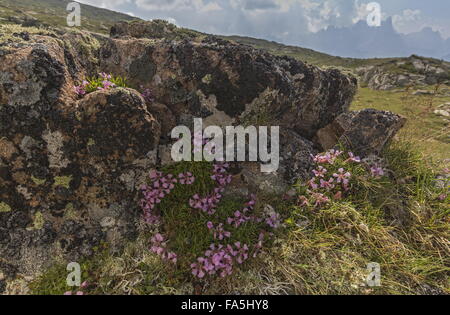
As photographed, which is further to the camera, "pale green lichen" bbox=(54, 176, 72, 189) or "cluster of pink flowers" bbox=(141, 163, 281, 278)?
"pale green lichen" bbox=(54, 176, 72, 189)

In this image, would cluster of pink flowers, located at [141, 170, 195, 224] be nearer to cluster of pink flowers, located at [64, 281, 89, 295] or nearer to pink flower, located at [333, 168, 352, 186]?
cluster of pink flowers, located at [64, 281, 89, 295]

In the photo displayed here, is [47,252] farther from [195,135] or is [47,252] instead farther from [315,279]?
[315,279]

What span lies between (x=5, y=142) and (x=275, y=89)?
5.08 m

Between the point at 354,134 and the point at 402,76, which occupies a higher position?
the point at 402,76

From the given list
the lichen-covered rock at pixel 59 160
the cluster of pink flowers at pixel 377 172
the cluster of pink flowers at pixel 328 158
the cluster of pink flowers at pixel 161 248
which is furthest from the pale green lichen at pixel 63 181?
the cluster of pink flowers at pixel 377 172

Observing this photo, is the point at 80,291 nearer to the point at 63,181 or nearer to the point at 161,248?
the point at 161,248

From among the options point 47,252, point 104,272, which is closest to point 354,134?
point 104,272

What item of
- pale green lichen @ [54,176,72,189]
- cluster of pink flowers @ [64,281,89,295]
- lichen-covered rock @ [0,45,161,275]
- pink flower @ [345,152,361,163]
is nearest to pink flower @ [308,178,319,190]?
pink flower @ [345,152,361,163]

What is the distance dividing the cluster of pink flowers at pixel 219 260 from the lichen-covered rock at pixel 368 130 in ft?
11.9

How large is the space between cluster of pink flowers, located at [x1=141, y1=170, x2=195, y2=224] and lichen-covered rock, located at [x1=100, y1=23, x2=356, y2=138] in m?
1.42

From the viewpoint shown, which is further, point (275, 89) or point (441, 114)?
point (441, 114)

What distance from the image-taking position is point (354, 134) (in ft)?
20.7

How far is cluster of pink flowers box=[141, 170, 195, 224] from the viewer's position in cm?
481

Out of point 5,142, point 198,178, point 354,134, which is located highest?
point 354,134
